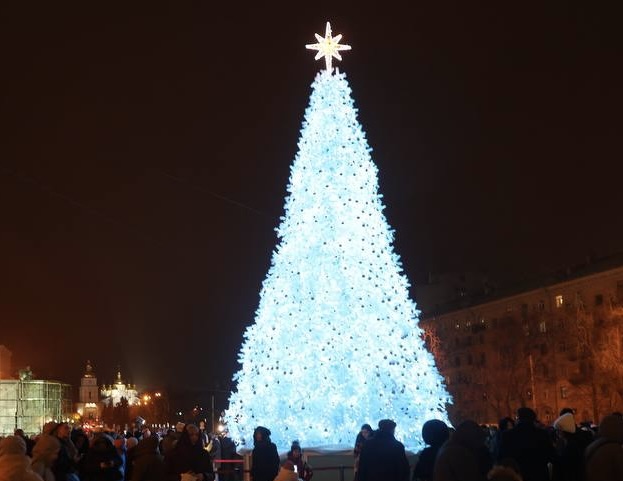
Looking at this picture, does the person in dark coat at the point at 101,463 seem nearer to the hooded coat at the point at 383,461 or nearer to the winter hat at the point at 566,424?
the hooded coat at the point at 383,461

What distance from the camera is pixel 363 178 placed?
23.2 m

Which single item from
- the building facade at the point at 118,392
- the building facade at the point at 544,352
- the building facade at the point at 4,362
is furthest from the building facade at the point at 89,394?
the building facade at the point at 544,352

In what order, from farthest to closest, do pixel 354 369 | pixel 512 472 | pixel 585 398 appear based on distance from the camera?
pixel 585 398
pixel 354 369
pixel 512 472

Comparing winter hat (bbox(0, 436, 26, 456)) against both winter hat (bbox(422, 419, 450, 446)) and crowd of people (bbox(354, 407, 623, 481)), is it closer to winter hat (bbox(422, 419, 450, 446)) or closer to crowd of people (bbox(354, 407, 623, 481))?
crowd of people (bbox(354, 407, 623, 481))

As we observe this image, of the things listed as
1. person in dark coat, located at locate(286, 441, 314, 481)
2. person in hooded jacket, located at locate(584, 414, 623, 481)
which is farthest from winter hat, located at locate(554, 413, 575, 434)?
person in dark coat, located at locate(286, 441, 314, 481)

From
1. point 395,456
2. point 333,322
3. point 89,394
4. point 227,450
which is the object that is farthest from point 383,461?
point 89,394

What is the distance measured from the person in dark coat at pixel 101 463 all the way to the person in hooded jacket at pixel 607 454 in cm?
651

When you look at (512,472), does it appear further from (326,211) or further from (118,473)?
(326,211)

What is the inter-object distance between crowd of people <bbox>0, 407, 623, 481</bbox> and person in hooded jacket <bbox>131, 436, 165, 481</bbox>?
0.01 meters

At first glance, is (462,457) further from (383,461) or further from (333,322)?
(333,322)

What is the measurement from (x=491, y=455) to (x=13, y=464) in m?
5.15

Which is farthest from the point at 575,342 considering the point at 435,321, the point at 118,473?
the point at 118,473

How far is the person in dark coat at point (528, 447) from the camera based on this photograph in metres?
10.7

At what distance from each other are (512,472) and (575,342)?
5819cm
